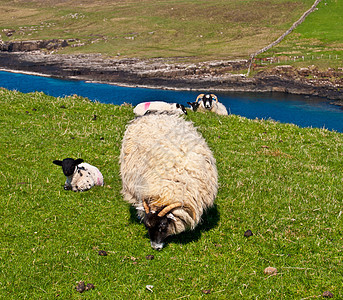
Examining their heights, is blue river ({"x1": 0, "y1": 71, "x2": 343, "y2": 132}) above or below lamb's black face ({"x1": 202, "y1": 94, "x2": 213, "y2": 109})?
below

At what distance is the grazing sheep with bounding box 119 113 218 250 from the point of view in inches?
281

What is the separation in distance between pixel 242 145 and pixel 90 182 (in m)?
6.86

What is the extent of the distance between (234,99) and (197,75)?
15059 mm

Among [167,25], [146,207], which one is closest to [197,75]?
[167,25]

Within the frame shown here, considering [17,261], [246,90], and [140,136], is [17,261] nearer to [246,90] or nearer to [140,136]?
[140,136]

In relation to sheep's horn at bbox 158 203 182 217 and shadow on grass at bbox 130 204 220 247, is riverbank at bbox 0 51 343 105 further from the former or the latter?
sheep's horn at bbox 158 203 182 217

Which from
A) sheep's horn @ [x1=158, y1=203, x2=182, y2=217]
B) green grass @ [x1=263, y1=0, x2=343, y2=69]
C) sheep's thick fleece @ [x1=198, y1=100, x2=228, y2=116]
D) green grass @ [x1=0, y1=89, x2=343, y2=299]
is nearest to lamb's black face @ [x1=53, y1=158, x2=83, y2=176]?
green grass @ [x1=0, y1=89, x2=343, y2=299]

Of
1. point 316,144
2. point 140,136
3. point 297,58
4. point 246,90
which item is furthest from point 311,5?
point 140,136

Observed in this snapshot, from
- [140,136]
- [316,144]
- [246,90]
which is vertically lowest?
[246,90]

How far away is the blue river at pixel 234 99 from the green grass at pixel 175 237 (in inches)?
1308

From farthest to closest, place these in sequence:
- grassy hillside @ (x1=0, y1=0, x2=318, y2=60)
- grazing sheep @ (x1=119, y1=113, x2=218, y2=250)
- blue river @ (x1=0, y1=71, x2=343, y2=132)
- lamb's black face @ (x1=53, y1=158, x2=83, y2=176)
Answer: grassy hillside @ (x1=0, y1=0, x2=318, y2=60) → blue river @ (x1=0, y1=71, x2=343, y2=132) → lamb's black face @ (x1=53, y1=158, x2=83, y2=176) → grazing sheep @ (x1=119, y1=113, x2=218, y2=250)

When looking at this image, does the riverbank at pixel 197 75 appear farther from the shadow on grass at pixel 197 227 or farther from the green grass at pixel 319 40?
the shadow on grass at pixel 197 227

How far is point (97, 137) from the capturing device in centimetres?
1397

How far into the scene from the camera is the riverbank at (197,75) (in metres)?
59.6
